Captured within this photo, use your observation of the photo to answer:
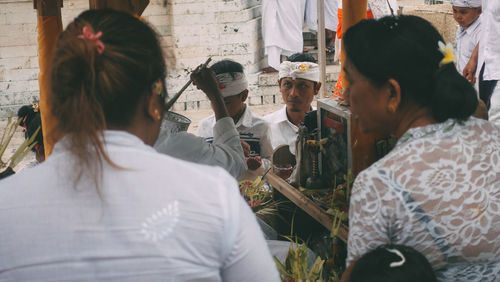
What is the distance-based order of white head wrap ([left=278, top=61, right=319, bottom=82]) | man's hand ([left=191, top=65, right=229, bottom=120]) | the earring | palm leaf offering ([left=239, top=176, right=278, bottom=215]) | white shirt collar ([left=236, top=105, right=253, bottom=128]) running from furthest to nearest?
white head wrap ([left=278, top=61, right=319, bottom=82]) < white shirt collar ([left=236, top=105, right=253, bottom=128]) < palm leaf offering ([left=239, top=176, right=278, bottom=215]) < man's hand ([left=191, top=65, right=229, bottom=120]) < the earring

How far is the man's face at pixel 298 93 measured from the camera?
4582 millimetres

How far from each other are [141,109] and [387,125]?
0.83 meters

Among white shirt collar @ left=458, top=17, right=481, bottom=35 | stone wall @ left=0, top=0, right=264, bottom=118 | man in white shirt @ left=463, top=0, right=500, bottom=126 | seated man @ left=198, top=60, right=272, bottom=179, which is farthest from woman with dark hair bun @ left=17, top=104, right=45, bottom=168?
stone wall @ left=0, top=0, right=264, bottom=118

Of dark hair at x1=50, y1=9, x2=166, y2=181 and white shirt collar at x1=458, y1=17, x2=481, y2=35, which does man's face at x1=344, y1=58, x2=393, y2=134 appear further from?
white shirt collar at x1=458, y1=17, x2=481, y2=35

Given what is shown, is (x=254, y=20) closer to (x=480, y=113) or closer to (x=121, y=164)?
(x=480, y=113)

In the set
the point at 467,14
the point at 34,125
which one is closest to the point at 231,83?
the point at 34,125

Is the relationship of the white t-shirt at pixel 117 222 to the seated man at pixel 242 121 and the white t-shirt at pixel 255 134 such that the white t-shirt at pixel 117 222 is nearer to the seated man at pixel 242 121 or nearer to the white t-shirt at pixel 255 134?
the seated man at pixel 242 121

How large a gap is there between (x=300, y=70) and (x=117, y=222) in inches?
140

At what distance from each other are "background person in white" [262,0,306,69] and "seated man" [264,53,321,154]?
528 cm

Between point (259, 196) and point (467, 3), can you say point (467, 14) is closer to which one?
point (467, 3)

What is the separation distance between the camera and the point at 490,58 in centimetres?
482

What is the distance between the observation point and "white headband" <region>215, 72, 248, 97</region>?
415 cm

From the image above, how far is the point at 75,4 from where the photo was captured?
8930 millimetres

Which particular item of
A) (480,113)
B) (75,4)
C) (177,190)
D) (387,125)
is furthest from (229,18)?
(177,190)
